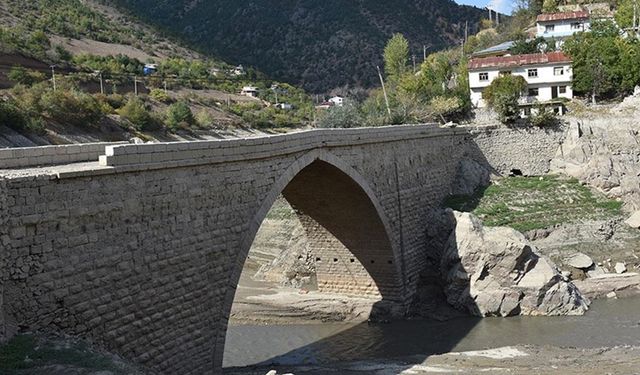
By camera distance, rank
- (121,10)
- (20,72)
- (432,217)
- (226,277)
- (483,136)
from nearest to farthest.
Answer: (226,277), (432,217), (483,136), (20,72), (121,10)

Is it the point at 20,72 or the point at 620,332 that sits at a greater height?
the point at 20,72

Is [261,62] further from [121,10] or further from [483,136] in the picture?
[483,136]

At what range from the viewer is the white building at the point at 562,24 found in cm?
5022

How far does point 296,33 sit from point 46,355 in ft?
262

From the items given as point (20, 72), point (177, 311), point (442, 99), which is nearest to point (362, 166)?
point (177, 311)

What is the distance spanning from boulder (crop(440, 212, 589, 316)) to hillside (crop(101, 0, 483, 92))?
192 ft

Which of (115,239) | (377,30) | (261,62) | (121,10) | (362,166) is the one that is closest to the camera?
(115,239)

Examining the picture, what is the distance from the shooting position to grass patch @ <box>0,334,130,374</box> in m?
9.04

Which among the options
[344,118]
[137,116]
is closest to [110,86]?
[137,116]

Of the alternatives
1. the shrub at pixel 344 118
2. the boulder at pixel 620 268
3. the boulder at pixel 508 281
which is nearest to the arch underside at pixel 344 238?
the boulder at pixel 508 281

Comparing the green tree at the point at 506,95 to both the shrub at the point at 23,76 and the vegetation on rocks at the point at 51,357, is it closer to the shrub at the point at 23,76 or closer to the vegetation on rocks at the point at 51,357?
the shrub at the point at 23,76

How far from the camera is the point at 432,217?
86.1ft

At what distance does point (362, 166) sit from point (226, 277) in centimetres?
851

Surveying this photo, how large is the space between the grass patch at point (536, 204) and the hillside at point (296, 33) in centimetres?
5183
